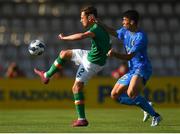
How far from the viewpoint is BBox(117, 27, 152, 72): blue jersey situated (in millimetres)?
10836

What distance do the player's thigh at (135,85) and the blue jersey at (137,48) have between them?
16 cm

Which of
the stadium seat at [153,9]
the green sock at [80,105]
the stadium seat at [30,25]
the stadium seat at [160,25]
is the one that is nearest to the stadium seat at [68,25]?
the stadium seat at [30,25]

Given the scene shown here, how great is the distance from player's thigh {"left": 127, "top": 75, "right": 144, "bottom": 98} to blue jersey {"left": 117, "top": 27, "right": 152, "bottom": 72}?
6.5 inches

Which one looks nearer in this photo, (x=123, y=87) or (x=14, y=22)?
(x=123, y=87)

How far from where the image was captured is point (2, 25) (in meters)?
24.3

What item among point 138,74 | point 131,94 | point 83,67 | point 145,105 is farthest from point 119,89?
point 83,67

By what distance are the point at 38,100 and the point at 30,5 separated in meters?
5.78

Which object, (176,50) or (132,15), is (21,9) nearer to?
(176,50)

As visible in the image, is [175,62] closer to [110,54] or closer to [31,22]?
[31,22]

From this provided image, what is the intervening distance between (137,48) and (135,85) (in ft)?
1.98

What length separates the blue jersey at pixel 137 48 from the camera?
10.8 metres

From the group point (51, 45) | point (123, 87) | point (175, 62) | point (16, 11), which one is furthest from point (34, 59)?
point (123, 87)

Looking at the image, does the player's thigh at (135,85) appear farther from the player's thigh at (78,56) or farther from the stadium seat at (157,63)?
the stadium seat at (157,63)

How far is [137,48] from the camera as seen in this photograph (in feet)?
35.4
